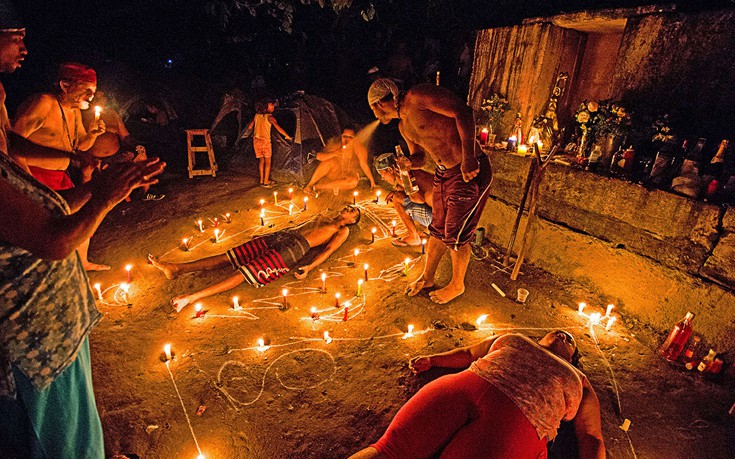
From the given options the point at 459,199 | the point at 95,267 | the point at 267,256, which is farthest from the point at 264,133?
the point at 459,199

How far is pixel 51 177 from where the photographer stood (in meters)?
4.58

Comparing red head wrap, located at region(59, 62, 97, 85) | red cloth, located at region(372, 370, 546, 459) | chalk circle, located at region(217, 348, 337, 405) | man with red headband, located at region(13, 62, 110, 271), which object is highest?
red head wrap, located at region(59, 62, 97, 85)

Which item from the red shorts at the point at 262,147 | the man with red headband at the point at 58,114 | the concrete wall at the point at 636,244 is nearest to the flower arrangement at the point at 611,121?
the concrete wall at the point at 636,244

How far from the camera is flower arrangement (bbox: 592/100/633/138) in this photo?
5.06 m

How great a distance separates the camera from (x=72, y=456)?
2.16m

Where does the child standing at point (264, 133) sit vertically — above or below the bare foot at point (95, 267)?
above

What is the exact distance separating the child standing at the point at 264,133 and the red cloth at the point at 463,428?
7805mm

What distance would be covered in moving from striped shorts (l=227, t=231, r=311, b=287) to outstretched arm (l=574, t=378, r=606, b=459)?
3.63 m

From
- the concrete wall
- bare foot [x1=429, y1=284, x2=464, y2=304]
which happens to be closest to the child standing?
the concrete wall

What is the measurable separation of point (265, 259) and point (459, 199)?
261cm

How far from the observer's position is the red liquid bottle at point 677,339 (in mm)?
4062

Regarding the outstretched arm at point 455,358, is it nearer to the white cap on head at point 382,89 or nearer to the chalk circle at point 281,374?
the chalk circle at point 281,374

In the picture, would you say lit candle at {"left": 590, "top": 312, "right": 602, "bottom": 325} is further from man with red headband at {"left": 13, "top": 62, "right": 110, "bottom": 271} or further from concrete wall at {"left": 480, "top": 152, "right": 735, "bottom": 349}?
man with red headband at {"left": 13, "top": 62, "right": 110, "bottom": 271}

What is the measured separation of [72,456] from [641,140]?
6.65 metres
